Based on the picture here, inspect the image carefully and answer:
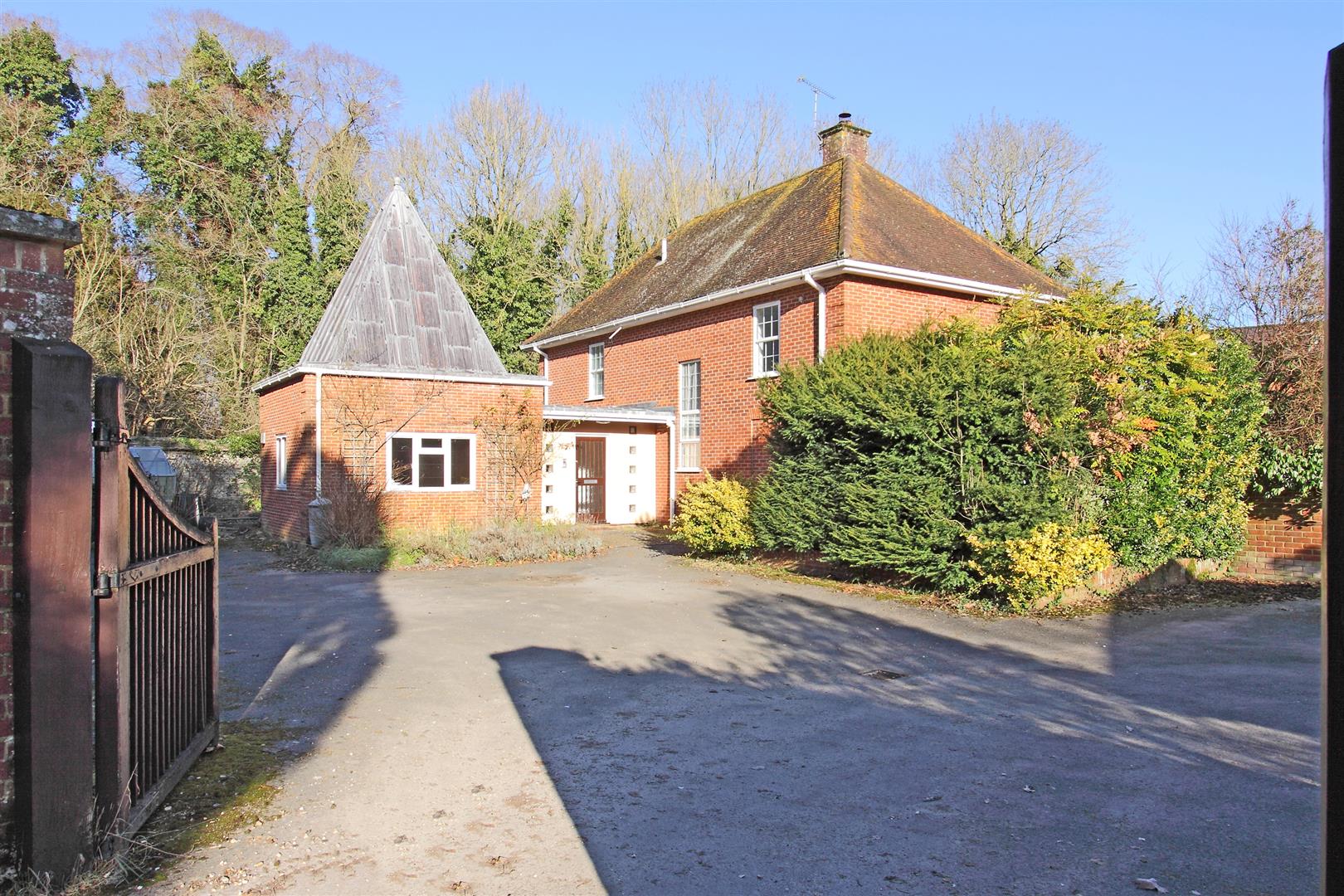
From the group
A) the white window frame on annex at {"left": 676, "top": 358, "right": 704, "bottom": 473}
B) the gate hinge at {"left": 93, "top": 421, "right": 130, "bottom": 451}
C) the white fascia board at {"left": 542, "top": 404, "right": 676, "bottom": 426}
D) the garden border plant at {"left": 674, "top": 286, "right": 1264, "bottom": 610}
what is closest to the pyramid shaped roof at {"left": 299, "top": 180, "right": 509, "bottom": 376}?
the white fascia board at {"left": 542, "top": 404, "right": 676, "bottom": 426}

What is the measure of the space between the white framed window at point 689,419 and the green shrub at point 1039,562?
1042 centimetres

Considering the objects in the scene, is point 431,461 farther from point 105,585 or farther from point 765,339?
point 105,585

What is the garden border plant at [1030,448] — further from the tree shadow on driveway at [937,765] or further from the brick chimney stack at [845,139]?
the brick chimney stack at [845,139]

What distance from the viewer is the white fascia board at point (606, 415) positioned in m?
20.9

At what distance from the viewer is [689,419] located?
21297 mm

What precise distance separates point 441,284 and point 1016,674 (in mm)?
16390

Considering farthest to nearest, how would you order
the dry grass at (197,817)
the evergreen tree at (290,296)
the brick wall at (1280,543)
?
the evergreen tree at (290,296) → the brick wall at (1280,543) → the dry grass at (197,817)

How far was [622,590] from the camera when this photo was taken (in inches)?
498

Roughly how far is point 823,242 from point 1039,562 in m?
9.40

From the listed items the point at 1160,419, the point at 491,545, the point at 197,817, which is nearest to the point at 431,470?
the point at 491,545

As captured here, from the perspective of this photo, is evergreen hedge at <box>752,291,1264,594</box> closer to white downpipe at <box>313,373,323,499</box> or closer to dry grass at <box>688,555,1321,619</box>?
dry grass at <box>688,555,1321,619</box>

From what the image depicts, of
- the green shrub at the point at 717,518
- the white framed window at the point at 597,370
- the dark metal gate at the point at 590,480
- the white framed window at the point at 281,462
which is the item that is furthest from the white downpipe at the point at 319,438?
the white framed window at the point at 597,370

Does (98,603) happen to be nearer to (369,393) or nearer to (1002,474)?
(1002,474)

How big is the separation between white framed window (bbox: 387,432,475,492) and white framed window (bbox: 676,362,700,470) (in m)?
4.99
